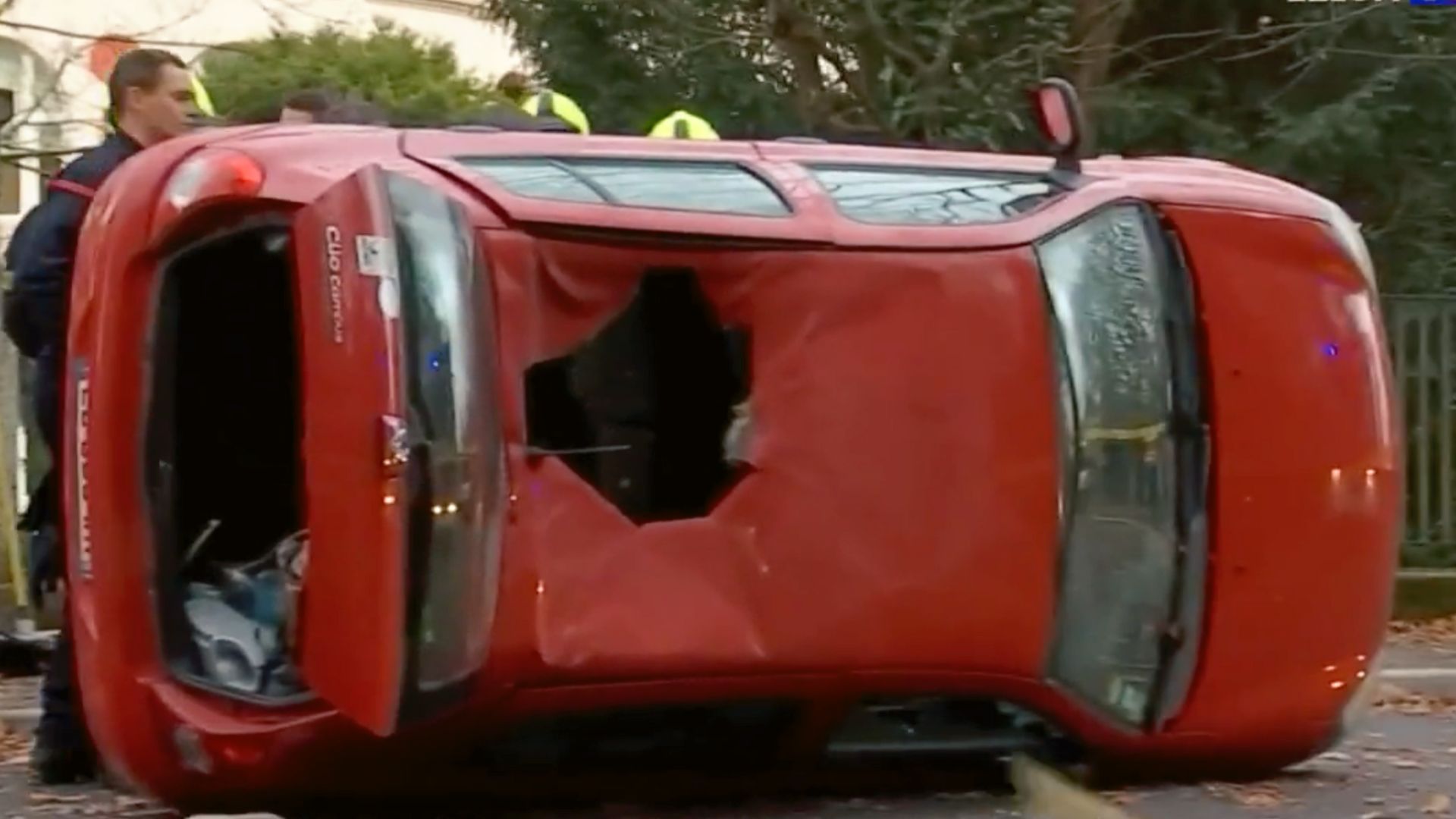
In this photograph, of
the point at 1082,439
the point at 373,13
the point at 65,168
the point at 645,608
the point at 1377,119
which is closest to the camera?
the point at 645,608

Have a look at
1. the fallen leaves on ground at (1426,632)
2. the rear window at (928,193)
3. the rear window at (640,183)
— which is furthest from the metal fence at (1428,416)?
the rear window at (640,183)

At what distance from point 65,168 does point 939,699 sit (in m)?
2.72

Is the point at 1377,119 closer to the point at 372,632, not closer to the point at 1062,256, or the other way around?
the point at 1062,256

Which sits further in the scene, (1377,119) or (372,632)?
(1377,119)

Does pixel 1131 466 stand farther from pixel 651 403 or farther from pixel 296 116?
pixel 296 116

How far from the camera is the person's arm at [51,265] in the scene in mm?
6824

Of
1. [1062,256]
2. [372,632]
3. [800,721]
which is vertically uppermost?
[1062,256]

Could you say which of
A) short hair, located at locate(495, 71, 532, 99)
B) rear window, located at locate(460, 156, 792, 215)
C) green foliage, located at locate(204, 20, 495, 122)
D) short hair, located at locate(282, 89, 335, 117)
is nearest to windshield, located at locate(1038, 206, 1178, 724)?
rear window, located at locate(460, 156, 792, 215)

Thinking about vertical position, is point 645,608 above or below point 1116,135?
below

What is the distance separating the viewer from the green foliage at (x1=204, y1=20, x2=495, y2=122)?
23188mm

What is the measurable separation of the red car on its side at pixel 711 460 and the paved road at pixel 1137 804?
126 mm

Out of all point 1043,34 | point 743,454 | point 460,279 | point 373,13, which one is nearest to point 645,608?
point 743,454

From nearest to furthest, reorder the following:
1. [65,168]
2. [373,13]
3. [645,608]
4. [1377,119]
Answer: [645,608], [65,168], [1377,119], [373,13]

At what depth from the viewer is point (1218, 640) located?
6.57m
